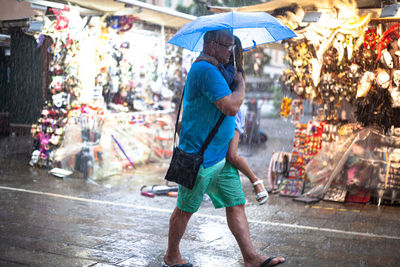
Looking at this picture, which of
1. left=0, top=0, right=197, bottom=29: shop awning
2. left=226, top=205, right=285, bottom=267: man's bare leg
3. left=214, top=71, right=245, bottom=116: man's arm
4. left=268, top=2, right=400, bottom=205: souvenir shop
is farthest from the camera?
left=0, top=0, right=197, bottom=29: shop awning

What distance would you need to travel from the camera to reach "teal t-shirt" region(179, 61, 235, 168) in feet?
11.4

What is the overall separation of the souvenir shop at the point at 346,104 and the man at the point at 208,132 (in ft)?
10.3

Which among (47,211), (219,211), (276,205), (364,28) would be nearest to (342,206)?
(276,205)

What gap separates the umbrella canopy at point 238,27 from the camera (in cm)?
375

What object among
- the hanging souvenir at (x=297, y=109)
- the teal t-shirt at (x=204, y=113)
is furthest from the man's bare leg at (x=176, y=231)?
the hanging souvenir at (x=297, y=109)

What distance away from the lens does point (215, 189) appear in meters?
3.78

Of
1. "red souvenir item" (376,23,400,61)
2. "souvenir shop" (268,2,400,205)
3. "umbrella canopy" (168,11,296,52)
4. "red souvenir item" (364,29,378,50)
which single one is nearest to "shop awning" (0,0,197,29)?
"souvenir shop" (268,2,400,205)

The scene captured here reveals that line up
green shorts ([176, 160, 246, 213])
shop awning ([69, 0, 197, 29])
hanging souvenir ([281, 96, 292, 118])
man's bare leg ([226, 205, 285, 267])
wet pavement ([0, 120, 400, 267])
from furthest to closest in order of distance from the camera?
1. shop awning ([69, 0, 197, 29])
2. hanging souvenir ([281, 96, 292, 118])
3. wet pavement ([0, 120, 400, 267])
4. man's bare leg ([226, 205, 285, 267])
5. green shorts ([176, 160, 246, 213])

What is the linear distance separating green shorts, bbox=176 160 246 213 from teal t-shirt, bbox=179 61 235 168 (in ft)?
0.25

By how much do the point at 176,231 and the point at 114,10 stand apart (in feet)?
19.2

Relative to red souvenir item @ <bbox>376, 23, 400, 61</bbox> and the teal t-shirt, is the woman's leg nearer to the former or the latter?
the teal t-shirt

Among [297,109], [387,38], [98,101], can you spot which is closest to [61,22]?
[98,101]

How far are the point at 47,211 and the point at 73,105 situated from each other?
3.33 m

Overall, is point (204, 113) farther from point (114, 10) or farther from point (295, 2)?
point (114, 10)
